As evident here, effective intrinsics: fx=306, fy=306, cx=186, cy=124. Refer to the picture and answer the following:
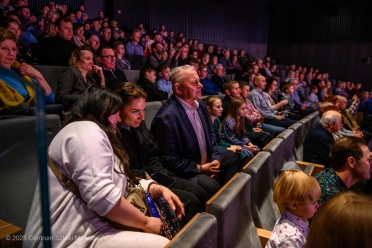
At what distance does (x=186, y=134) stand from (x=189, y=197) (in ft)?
1.38

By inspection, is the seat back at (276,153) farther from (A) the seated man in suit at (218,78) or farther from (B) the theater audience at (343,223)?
(A) the seated man in suit at (218,78)

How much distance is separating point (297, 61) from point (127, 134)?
8.72 m

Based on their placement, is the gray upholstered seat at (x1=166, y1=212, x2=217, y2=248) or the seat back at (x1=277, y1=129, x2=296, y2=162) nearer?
the gray upholstered seat at (x1=166, y1=212, x2=217, y2=248)

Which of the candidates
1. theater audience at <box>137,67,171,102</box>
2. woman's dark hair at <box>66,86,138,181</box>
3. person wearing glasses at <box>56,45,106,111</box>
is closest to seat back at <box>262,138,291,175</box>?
woman's dark hair at <box>66,86,138,181</box>

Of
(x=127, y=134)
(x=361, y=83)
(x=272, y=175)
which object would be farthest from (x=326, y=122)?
(x=361, y=83)

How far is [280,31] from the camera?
365 inches

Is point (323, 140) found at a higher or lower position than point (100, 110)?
lower

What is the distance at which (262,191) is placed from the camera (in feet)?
5.17

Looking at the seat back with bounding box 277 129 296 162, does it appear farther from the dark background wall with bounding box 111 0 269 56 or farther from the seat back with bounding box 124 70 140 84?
the dark background wall with bounding box 111 0 269 56

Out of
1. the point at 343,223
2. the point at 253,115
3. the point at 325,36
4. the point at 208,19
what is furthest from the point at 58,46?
the point at 325,36

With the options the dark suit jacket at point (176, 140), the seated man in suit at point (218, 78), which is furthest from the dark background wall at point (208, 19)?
the dark suit jacket at point (176, 140)

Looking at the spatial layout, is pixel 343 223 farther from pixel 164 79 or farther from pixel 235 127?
pixel 164 79

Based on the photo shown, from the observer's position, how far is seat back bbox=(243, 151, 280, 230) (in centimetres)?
140

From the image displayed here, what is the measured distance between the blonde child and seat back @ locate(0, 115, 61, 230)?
2.54 feet
